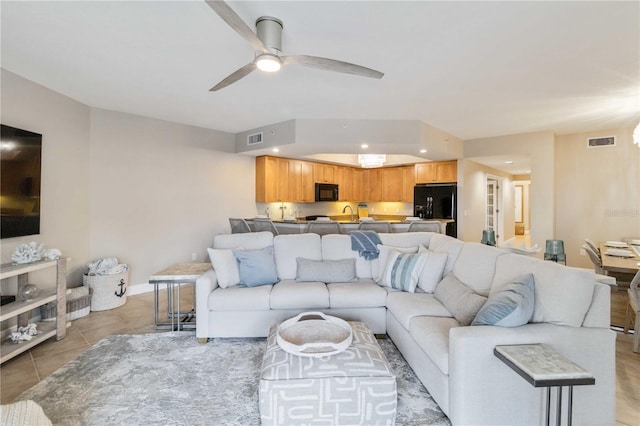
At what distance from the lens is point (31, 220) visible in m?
3.15

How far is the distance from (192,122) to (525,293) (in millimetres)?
5105

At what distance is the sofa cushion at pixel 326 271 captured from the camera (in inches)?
128

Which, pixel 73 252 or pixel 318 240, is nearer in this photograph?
pixel 318 240

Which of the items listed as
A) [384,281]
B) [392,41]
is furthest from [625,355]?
[392,41]

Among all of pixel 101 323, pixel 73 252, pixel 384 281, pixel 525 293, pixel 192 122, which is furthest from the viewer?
pixel 192 122

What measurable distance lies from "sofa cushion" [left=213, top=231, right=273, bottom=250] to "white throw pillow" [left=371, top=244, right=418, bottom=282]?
49.3 inches

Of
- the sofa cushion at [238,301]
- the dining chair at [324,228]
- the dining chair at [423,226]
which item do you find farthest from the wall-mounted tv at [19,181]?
the dining chair at [423,226]

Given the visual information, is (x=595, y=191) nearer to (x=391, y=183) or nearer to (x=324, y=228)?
(x=391, y=183)

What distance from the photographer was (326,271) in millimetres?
3271

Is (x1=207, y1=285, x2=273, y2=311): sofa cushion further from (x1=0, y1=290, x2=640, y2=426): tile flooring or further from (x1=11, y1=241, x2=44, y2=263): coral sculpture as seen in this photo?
(x1=11, y1=241, x2=44, y2=263): coral sculpture

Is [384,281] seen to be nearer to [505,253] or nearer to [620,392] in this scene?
[505,253]

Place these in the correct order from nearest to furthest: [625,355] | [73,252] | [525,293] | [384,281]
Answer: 1. [525,293]
2. [625,355]
3. [384,281]
4. [73,252]

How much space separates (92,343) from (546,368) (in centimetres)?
369

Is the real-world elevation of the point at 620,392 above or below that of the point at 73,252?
below
